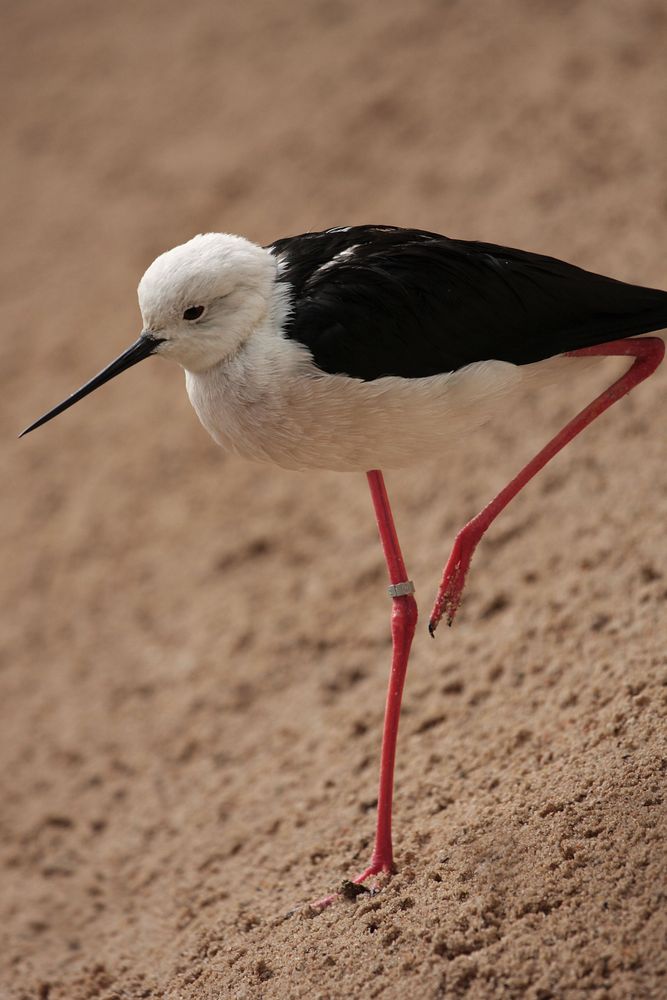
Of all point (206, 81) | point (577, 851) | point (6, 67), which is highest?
point (6, 67)

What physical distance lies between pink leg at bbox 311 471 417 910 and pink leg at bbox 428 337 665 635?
18 centimetres

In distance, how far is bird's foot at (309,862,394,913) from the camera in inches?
106

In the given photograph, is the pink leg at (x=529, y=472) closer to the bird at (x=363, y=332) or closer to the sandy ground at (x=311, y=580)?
the bird at (x=363, y=332)

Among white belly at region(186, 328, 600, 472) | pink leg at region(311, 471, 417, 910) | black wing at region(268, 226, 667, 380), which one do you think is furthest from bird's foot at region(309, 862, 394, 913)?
black wing at region(268, 226, 667, 380)

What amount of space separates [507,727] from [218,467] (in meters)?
2.64

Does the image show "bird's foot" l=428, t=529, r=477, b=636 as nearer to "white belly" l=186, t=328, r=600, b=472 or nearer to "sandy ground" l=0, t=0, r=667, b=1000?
"white belly" l=186, t=328, r=600, b=472

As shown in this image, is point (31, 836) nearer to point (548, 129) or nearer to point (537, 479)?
point (537, 479)

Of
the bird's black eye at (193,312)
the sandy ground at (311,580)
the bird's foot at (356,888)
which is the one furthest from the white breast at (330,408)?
the bird's foot at (356,888)

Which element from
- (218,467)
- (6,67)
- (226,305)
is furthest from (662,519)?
(6,67)

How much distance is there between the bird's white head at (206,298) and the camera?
250cm

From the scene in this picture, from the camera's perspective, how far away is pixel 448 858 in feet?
8.63

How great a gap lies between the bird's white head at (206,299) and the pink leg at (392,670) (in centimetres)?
58

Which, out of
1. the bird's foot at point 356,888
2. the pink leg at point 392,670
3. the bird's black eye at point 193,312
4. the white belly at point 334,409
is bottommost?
the bird's foot at point 356,888

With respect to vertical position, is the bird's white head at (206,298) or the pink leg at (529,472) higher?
the bird's white head at (206,298)
